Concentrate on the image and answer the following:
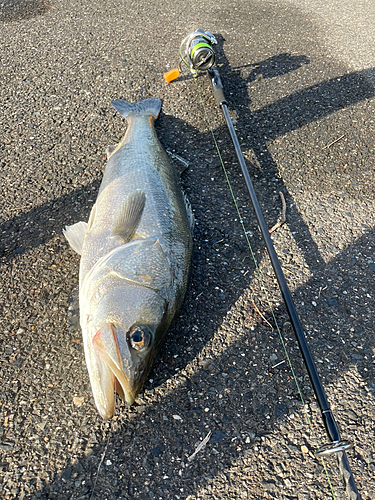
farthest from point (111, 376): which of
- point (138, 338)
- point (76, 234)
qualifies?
point (76, 234)

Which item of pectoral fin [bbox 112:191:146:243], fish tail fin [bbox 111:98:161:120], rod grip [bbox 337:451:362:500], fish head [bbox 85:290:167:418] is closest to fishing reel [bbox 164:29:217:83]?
fish tail fin [bbox 111:98:161:120]

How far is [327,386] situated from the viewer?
2438 mm

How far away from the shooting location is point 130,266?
2.45 m

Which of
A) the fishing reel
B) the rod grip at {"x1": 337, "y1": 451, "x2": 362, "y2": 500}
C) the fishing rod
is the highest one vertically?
the fishing reel

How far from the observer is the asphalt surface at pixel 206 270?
83.3 inches

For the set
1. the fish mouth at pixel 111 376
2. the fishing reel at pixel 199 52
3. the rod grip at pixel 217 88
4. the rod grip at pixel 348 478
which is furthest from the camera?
the fishing reel at pixel 199 52

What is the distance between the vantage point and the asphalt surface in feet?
6.94

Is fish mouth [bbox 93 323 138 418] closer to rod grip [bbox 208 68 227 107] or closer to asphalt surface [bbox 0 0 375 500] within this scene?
asphalt surface [bbox 0 0 375 500]

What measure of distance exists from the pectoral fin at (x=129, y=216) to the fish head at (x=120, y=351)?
55 centimetres

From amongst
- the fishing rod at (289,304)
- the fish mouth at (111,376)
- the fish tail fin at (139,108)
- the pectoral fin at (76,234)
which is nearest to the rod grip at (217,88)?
the fishing rod at (289,304)

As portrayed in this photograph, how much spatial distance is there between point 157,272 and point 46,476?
4.28ft

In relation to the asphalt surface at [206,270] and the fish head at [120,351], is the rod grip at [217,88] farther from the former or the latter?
the fish head at [120,351]

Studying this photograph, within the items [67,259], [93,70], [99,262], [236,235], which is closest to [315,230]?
[236,235]

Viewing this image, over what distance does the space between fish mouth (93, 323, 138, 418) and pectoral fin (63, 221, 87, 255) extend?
1051 mm
